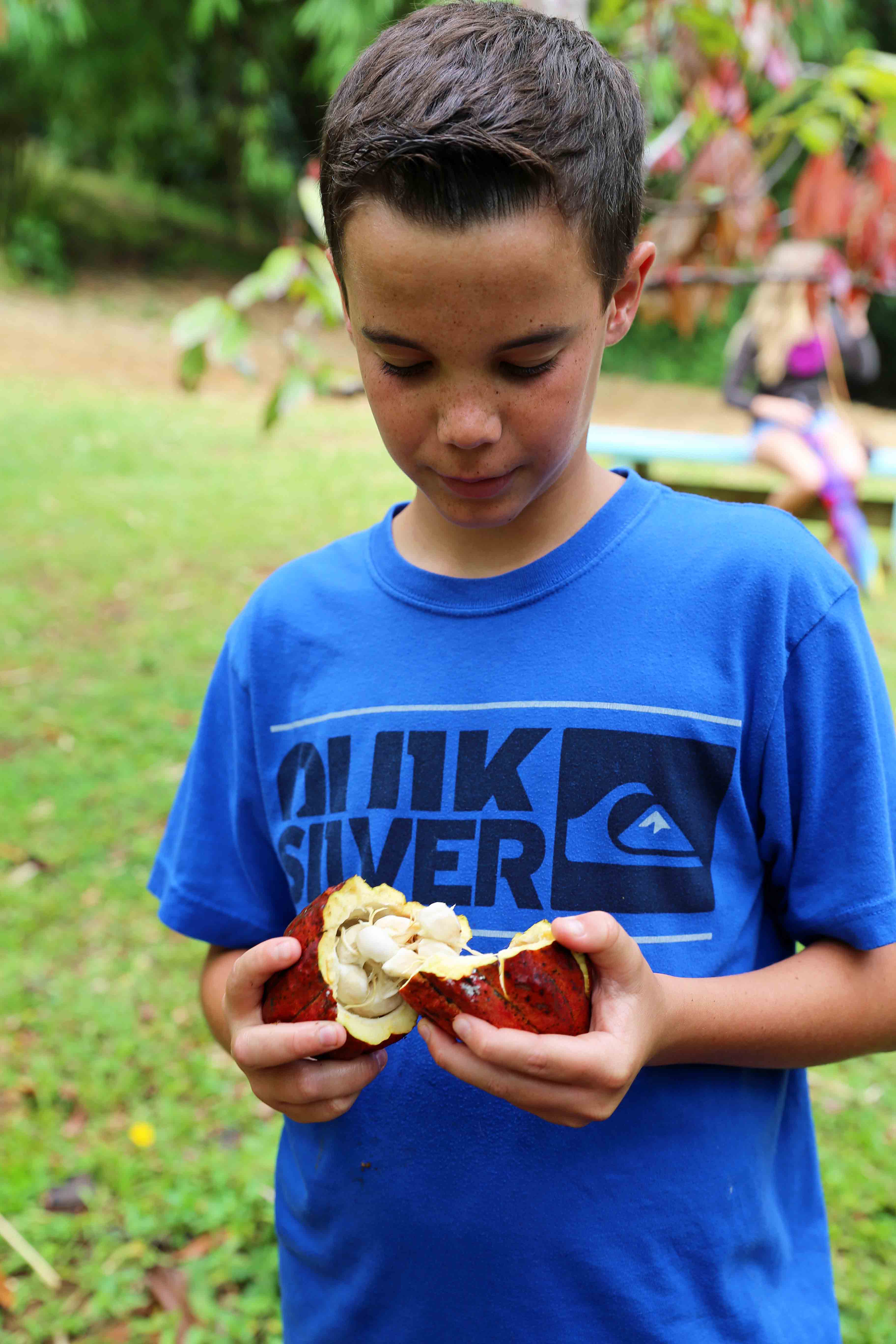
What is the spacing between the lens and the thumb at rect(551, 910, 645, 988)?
3.16ft

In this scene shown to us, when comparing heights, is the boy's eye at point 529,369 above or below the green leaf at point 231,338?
above

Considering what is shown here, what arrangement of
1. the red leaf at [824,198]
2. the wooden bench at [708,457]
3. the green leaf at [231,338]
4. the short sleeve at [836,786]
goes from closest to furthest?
1. the short sleeve at [836,786]
2. the green leaf at [231,338]
3. the red leaf at [824,198]
4. the wooden bench at [708,457]

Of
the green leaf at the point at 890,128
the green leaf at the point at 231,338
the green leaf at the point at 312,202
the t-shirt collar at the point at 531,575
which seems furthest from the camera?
the green leaf at the point at 231,338

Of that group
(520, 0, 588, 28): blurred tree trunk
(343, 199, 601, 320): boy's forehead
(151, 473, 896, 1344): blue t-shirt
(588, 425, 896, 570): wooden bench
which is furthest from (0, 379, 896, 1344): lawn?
(520, 0, 588, 28): blurred tree trunk

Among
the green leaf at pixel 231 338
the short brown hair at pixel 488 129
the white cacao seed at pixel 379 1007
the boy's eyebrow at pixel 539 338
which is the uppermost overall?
the short brown hair at pixel 488 129

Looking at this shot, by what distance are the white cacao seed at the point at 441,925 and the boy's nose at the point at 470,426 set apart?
445mm

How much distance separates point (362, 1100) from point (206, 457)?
8.88 metres

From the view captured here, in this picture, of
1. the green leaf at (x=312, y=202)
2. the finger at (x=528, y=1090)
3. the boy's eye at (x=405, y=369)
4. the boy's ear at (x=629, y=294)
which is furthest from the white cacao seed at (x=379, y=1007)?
the green leaf at (x=312, y=202)

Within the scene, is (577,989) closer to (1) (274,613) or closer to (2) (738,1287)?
(2) (738,1287)

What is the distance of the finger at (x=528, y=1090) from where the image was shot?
3.22ft

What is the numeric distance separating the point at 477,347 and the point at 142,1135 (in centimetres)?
231

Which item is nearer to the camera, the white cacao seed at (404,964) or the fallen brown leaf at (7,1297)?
the white cacao seed at (404,964)

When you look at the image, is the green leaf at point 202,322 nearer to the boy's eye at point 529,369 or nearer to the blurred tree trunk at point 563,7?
the blurred tree trunk at point 563,7

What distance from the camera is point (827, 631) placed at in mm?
1203
